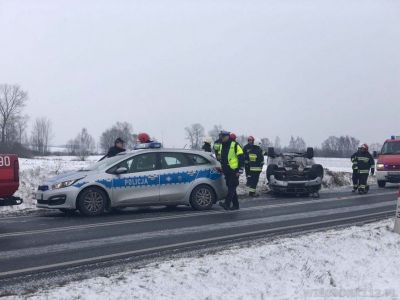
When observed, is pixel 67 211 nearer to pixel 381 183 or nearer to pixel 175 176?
pixel 175 176

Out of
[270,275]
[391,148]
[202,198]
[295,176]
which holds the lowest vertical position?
[270,275]

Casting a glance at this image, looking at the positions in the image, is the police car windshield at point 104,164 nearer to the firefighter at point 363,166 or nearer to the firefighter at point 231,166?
the firefighter at point 231,166

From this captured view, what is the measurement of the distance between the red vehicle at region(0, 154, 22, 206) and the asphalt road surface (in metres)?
0.59

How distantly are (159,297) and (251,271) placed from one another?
154 centimetres

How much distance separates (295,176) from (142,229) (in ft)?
27.1

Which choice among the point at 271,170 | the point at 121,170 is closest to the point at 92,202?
the point at 121,170

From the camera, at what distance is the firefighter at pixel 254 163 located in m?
17.4

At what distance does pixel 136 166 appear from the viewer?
12.5 m

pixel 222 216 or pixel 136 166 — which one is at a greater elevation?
pixel 136 166

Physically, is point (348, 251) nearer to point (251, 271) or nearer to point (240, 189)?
point (251, 271)

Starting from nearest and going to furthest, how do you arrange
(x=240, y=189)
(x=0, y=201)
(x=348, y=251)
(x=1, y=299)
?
(x=1, y=299) < (x=348, y=251) < (x=0, y=201) < (x=240, y=189)

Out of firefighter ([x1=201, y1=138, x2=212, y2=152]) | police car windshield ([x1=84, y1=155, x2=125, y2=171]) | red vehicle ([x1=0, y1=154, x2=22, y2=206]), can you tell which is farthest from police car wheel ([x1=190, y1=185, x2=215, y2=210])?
red vehicle ([x1=0, y1=154, x2=22, y2=206])

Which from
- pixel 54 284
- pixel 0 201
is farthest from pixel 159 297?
pixel 0 201

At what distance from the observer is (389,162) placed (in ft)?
72.8
